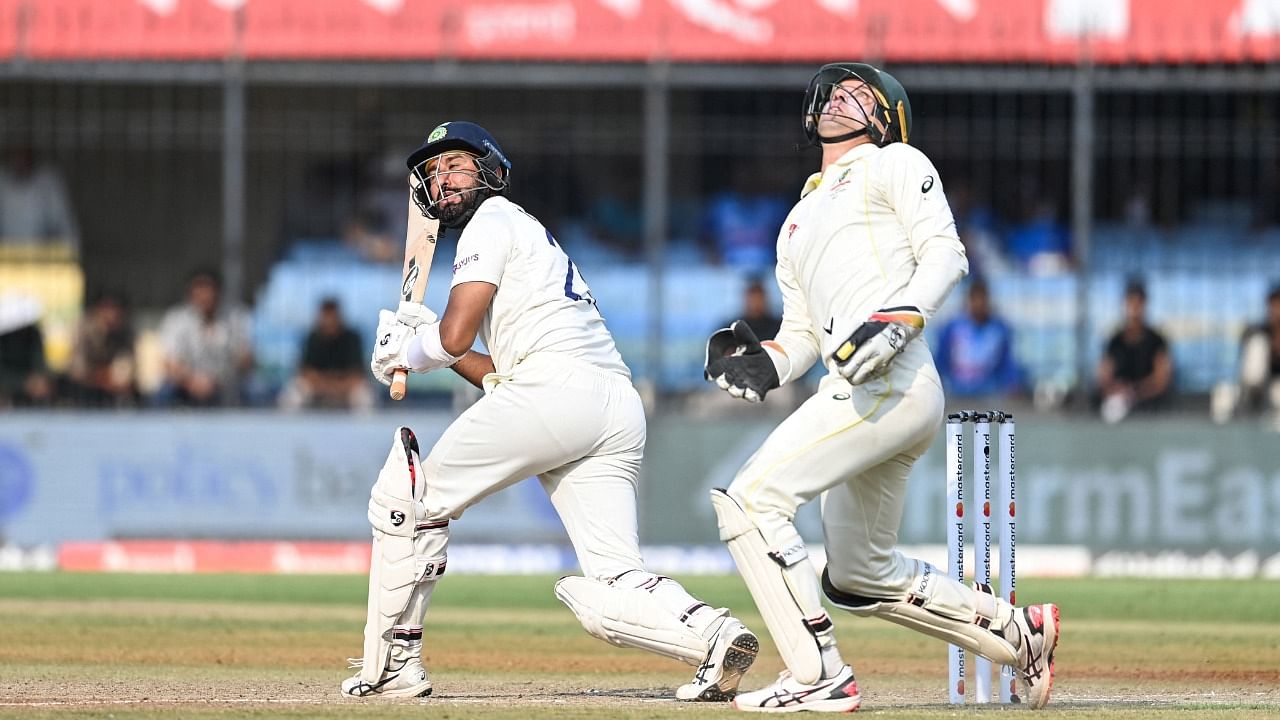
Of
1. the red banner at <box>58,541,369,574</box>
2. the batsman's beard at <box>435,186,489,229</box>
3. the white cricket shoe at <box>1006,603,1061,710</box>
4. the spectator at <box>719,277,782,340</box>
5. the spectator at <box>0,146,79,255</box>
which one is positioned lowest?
the red banner at <box>58,541,369,574</box>

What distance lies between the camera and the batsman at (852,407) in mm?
6324

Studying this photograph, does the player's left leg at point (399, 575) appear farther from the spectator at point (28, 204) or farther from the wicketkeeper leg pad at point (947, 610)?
the spectator at point (28, 204)

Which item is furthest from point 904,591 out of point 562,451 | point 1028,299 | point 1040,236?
point 1040,236

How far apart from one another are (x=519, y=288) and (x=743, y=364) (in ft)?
2.90

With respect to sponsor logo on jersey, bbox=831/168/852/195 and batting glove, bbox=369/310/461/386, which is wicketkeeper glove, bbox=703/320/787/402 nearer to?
sponsor logo on jersey, bbox=831/168/852/195

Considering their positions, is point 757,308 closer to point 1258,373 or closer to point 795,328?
point 1258,373

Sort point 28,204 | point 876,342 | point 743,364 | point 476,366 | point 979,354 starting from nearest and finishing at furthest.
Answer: point 876,342 → point 743,364 → point 476,366 → point 979,354 → point 28,204

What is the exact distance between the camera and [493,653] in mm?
9516

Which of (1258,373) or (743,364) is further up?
(743,364)

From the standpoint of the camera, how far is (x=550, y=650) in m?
9.73

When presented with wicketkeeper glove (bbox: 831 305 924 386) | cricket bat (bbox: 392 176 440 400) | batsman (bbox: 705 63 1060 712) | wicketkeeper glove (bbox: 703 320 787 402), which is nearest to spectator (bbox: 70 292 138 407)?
cricket bat (bbox: 392 176 440 400)

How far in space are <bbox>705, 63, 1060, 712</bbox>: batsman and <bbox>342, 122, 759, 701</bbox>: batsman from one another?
19.8 inches

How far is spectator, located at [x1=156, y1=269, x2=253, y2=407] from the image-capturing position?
15.6 meters

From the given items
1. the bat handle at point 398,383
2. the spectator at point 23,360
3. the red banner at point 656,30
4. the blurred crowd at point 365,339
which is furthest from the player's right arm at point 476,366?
the spectator at point 23,360
